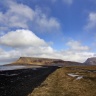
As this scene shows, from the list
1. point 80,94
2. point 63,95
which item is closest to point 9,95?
point 63,95

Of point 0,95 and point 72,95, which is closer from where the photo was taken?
point 72,95

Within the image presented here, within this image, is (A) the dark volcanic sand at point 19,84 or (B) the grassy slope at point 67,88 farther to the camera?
(A) the dark volcanic sand at point 19,84

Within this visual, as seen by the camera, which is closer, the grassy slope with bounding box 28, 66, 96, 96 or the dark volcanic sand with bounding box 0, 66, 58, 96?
the grassy slope with bounding box 28, 66, 96, 96

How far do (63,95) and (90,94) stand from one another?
9.26ft

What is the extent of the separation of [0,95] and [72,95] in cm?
792

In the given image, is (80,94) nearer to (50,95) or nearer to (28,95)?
(50,95)

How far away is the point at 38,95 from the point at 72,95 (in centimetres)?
362

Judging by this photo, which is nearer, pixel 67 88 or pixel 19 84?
pixel 67 88

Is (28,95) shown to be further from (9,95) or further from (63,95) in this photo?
(63,95)

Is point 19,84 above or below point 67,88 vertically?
below

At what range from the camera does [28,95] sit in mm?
22125

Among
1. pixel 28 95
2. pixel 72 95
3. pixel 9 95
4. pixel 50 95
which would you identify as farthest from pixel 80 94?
pixel 9 95

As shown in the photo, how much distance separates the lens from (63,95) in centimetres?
2105

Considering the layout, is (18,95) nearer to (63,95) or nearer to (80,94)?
(63,95)
